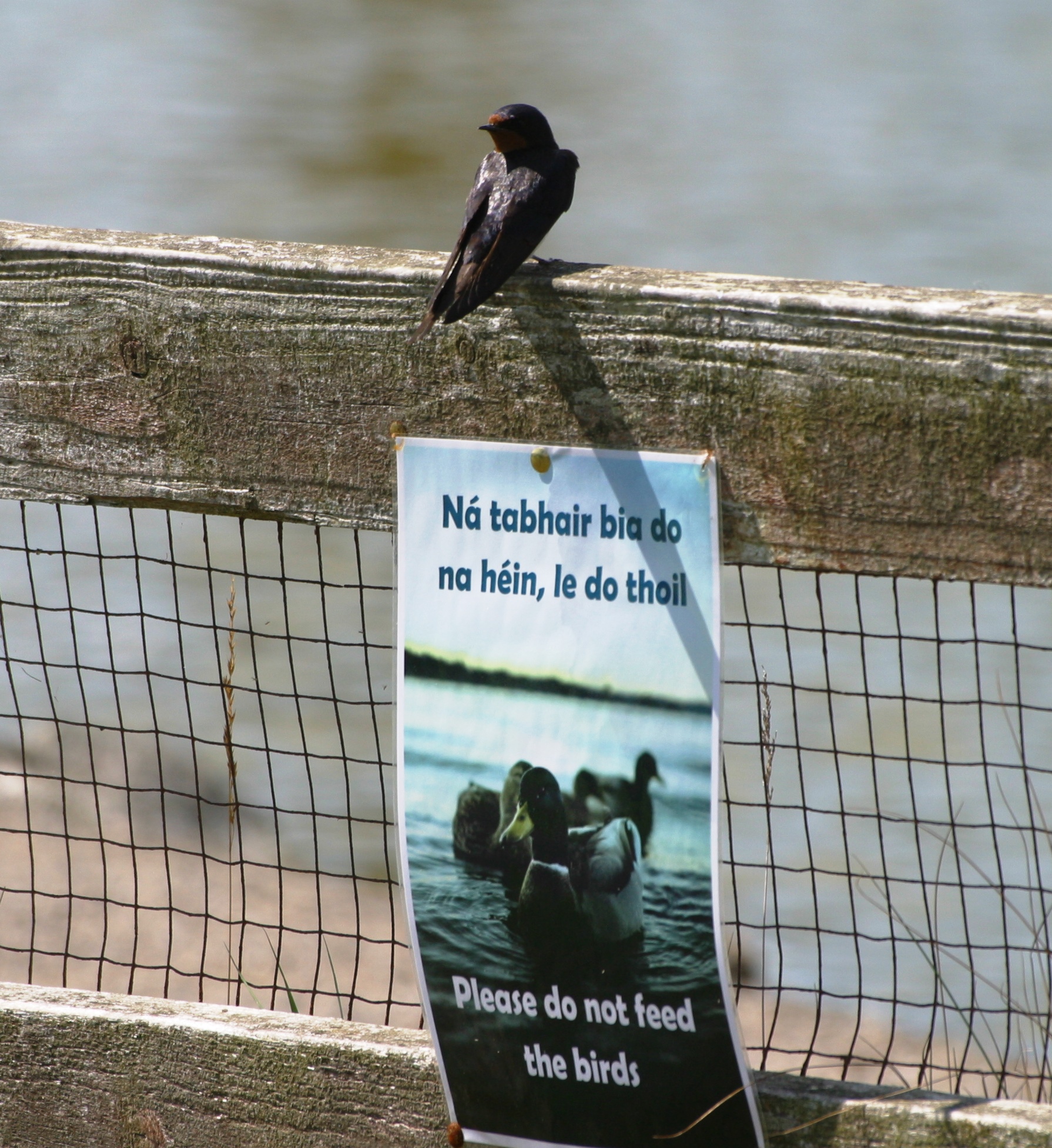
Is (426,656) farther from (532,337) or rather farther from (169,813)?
(169,813)

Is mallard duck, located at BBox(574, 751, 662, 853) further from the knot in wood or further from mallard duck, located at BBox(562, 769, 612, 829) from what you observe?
the knot in wood

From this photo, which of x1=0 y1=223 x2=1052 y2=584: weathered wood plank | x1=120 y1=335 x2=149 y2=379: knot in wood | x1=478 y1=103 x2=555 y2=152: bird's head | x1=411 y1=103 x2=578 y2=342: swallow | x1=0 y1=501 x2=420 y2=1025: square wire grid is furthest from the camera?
x1=0 y1=501 x2=420 y2=1025: square wire grid

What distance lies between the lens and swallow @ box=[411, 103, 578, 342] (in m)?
1.49

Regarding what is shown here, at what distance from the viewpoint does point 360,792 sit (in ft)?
20.2

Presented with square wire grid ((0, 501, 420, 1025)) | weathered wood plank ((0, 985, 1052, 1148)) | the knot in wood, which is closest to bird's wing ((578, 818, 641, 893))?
weathered wood plank ((0, 985, 1052, 1148))

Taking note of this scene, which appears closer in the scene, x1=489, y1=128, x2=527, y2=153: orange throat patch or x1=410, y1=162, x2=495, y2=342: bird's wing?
x1=410, y1=162, x2=495, y2=342: bird's wing

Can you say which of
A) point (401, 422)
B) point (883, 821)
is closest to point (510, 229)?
point (401, 422)

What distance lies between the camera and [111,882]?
5.04 metres

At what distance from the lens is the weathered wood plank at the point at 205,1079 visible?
1.73m

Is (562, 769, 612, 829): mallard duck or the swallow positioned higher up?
the swallow

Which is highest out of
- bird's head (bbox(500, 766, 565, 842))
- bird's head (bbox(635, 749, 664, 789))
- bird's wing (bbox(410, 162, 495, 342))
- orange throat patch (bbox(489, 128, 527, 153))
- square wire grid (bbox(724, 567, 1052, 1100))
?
orange throat patch (bbox(489, 128, 527, 153))

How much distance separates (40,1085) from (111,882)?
329 cm

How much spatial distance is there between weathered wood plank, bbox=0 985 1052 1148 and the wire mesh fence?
145 centimetres

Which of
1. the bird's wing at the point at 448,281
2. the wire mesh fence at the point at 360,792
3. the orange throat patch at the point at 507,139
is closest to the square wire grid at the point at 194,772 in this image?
the wire mesh fence at the point at 360,792
